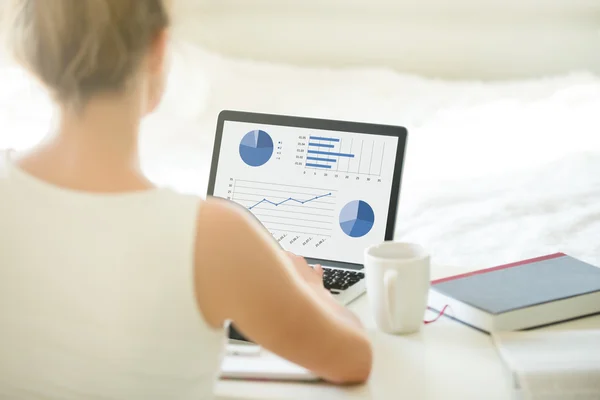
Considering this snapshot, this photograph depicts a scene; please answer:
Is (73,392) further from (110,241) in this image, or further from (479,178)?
(479,178)

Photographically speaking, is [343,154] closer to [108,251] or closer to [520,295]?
[520,295]

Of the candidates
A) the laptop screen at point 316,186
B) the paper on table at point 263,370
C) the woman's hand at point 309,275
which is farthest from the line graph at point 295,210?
the paper on table at point 263,370

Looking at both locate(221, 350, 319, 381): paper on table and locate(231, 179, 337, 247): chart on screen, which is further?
→ locate(231, 179, 337, 247): chart on screen

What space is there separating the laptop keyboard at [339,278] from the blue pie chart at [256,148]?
19 centimetres

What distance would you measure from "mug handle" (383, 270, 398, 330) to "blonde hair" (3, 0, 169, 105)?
1.20 feet

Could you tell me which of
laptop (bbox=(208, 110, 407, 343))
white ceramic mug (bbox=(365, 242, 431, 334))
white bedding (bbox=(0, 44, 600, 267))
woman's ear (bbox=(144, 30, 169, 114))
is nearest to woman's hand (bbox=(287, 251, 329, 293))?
white ceramic mug (bbox=(365, 242, 431, 334))

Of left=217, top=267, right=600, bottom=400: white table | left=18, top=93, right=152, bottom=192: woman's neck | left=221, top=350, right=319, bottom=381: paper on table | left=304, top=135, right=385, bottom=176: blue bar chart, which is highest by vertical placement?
left=304, top=135, right=385, bottom=176: blue bar chart

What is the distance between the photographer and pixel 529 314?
90 centimetres

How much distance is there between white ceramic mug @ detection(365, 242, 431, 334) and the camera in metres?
0.86

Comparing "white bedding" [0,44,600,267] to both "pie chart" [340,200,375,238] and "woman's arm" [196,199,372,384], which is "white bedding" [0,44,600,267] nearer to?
"pie chart" [340,200,375,238]

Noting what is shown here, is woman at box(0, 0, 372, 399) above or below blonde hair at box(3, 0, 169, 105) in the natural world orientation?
below

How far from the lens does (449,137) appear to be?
6.21 feet

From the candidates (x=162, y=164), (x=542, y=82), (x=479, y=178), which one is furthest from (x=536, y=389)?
(x=542, y=82)

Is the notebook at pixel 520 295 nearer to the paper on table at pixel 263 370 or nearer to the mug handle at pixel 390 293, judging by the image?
the mug handle at pixel 390 293
